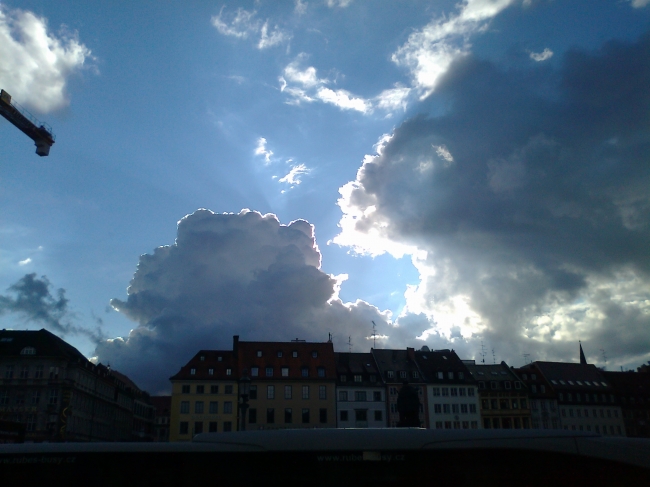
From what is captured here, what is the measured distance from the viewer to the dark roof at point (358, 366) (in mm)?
85188

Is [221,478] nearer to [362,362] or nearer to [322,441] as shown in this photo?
[322,441]

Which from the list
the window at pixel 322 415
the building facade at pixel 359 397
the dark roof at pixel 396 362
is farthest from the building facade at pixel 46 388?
the dark roof at pixel 396 362

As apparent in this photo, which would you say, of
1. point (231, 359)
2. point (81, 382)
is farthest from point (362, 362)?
point (81, 382)

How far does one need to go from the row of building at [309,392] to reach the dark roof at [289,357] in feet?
0.52

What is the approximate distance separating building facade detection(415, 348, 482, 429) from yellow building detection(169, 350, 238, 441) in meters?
30.1

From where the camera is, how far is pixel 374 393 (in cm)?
8381

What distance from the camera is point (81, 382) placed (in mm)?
78250

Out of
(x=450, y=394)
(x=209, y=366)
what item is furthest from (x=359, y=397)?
(x=209, y=366)

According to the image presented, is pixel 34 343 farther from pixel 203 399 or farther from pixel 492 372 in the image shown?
pixel 492 372

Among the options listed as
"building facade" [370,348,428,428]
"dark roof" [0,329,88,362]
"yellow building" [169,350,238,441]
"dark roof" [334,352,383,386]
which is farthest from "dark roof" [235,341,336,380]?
"dark roof" [0,329,88,362]

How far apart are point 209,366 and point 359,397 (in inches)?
895

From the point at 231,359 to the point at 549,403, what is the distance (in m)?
54.2

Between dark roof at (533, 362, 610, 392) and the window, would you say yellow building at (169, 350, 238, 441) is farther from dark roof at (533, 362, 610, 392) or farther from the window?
dark roof at (533, 362, 610, 392)

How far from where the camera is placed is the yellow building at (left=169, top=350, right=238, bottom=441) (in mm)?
75438
